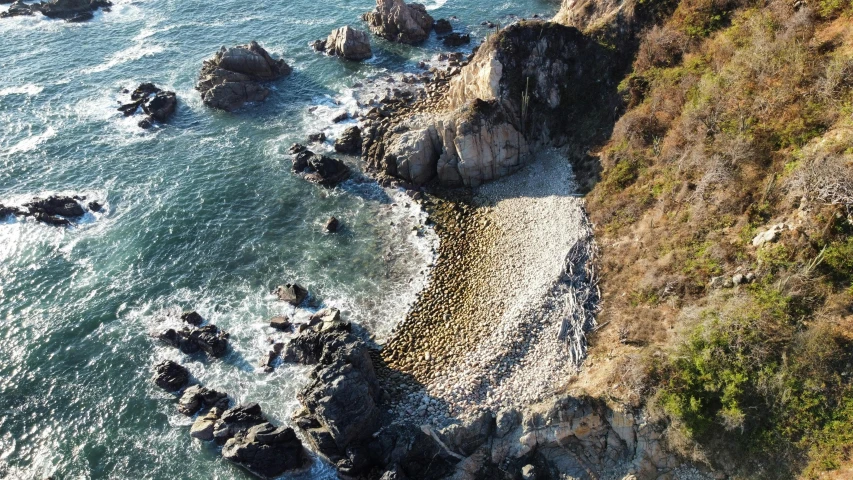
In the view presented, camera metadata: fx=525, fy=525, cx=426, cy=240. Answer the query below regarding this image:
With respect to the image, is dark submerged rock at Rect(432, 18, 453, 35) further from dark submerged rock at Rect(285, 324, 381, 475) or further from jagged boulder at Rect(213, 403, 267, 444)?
jagged boulder at Rect(213, 403, 267, 444)

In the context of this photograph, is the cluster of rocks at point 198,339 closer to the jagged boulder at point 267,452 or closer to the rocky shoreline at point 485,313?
the rocky shoreline at point 485,313

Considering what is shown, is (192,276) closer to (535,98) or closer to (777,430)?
(535,98)

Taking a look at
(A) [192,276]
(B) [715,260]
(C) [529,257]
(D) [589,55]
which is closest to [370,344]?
(C) [529,257]

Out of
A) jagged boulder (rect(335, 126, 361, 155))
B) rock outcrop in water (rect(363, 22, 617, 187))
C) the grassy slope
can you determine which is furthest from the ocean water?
the grassy slope

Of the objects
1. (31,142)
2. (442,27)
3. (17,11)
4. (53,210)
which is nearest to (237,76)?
(31,142)

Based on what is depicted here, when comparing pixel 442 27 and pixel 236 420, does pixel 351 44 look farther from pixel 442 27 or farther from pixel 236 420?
pixel 236 420

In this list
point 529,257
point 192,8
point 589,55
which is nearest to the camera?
point 529,257

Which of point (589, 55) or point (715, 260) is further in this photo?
point (589, 55)
